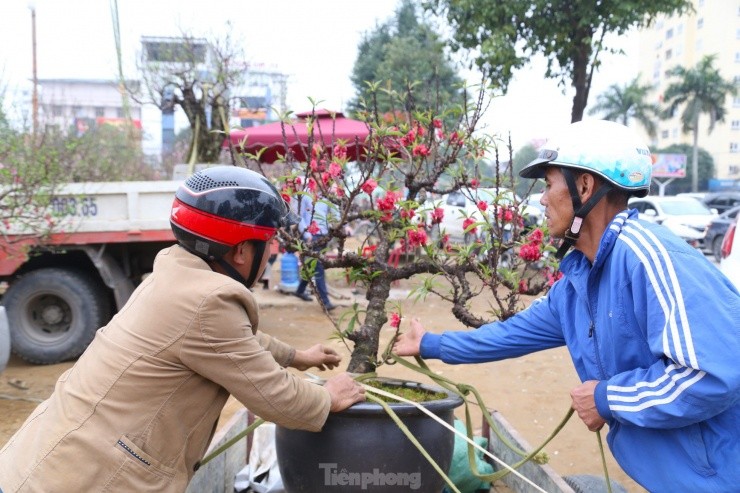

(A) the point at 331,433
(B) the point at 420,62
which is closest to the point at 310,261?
(A) the point at 331,433

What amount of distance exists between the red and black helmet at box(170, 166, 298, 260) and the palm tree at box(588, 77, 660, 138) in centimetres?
5217

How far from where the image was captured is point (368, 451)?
8.70ft

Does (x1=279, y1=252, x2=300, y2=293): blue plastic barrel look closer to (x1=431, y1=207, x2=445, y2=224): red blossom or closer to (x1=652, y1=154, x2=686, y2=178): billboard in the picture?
(x1=431, y1=207, x2=445, y2=224): red blossom

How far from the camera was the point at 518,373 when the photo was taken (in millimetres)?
7012

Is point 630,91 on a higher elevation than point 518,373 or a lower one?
higher

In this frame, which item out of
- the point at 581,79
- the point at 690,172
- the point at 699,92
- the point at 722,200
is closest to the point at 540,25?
the point at 581,79

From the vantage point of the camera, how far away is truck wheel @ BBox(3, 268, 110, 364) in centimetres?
671

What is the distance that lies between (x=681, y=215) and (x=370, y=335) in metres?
15.6

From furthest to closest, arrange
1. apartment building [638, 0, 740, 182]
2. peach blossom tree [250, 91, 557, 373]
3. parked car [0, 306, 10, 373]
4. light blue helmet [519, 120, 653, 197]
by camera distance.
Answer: apartment building [638, 0, 740, 182] → parked car [0, 306, 10, 373] → peach blossom tree [250, 91, 557, 373] → light blue helmet [519, 120, 653, 197]

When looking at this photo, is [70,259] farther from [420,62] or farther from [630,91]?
[630,91]

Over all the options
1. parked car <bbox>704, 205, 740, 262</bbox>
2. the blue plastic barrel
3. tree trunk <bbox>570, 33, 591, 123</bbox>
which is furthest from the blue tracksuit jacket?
parked car <bbox>704, 205, 740, 262</bbox>

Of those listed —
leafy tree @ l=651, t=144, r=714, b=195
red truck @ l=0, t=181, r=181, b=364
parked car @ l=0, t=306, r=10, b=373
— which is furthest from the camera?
leafy tree @ l=651, t=144, r=714, b=195

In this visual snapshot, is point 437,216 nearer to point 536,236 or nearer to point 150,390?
point 536,236

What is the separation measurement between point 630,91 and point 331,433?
173 feet
